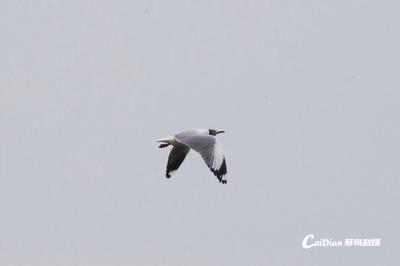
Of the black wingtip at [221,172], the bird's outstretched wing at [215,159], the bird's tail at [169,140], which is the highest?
the bird's tail at [169,140]

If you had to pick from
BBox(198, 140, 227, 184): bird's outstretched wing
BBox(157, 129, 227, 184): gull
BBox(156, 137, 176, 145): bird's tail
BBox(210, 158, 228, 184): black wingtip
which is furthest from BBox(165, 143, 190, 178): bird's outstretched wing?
BBox(210, 158, 228, 184): black wingtip

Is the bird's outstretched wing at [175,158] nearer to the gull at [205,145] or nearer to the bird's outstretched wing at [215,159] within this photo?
the gull at [205,145]

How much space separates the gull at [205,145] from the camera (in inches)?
1239

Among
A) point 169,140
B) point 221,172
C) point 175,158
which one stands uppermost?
point 169,140

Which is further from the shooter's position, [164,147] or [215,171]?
[164,147]

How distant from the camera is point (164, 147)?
33438 millimetres

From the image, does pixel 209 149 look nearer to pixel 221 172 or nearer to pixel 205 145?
pixel 205 145

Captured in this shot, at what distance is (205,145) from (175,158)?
215 cm

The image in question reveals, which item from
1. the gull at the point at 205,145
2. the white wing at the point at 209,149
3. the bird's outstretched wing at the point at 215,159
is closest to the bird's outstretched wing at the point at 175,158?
the gull at the point at 205,145

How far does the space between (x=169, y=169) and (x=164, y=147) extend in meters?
0.65

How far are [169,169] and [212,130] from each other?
1556 millimetres

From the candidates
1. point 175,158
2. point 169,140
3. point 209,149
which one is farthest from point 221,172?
point 175,158

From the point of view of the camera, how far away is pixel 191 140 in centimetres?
3216

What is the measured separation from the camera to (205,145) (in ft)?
104
